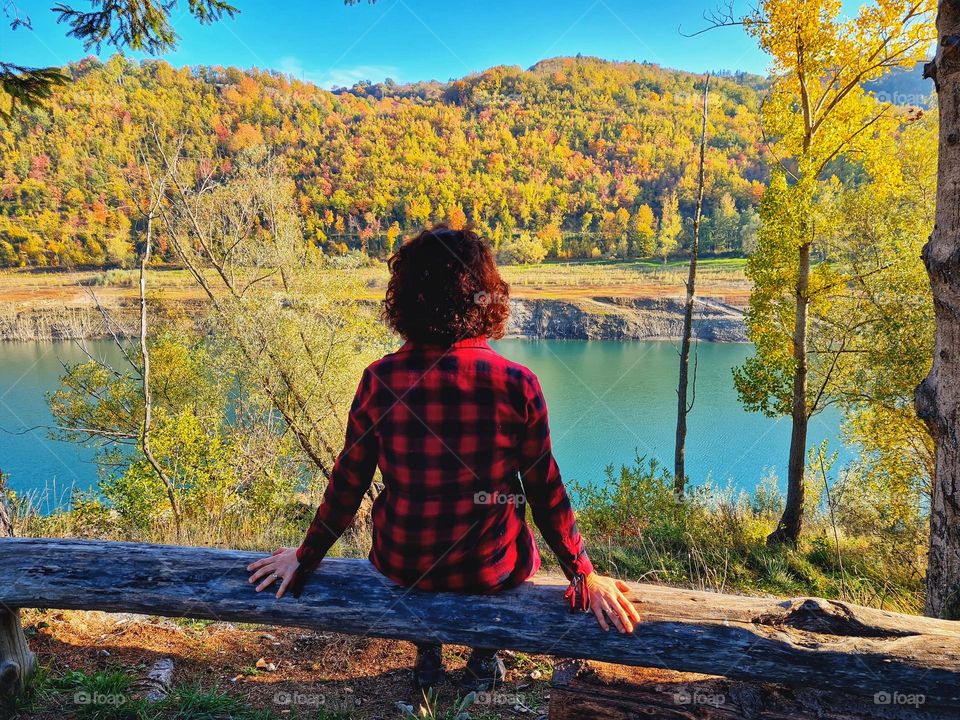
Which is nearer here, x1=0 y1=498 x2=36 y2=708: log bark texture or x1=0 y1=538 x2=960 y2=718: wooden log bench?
x1=0 y1=538 x2=960 y2=718: wooden log bench

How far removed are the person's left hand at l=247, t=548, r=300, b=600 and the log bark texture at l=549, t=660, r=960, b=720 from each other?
3.02 ft

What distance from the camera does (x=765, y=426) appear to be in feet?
66.6

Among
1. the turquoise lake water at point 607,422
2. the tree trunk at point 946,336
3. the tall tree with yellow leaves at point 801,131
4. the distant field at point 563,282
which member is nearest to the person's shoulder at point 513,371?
the tree trunk at point 946,336

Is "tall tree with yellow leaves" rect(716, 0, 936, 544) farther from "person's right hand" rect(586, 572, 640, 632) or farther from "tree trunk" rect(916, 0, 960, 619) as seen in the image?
"person's right hand" rect(586, 572, 640, 632)

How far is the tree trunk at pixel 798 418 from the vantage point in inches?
271

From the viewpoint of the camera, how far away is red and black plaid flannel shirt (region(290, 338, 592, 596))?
54.7 inches

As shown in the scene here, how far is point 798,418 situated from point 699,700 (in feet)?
22.6

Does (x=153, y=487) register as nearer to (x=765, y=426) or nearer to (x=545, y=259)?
(x=765, y=426)

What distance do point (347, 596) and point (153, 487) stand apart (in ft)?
22.7

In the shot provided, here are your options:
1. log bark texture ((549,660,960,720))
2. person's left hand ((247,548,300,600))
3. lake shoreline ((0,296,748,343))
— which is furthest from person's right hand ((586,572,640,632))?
lake shoreline ((0,296,748,343))

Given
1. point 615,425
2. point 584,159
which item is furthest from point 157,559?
point 584,159

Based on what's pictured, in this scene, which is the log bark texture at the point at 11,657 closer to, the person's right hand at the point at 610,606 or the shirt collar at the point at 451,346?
the shirt collar at the point at 451,346

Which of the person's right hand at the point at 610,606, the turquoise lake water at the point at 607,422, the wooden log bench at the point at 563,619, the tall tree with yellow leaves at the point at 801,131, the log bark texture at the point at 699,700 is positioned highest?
the tall tree with yellow leaves at the point at 801,131

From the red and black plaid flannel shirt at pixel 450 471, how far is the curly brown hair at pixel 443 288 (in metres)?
0.05
